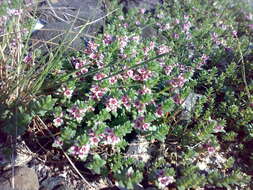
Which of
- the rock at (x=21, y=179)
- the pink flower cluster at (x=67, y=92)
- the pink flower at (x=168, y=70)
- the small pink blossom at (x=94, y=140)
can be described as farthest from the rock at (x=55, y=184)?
the pink flower at (x=168, y=70)

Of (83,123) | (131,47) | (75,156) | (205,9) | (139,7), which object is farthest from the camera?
(205,9)

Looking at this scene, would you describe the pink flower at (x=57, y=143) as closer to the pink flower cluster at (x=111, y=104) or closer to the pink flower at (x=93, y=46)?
the pink flower cluster at (x=111, y=104)

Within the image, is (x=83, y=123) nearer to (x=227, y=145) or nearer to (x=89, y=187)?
(x=89, y=187)

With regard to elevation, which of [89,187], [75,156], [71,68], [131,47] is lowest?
[89,187]

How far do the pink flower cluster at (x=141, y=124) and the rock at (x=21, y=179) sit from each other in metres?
1.23

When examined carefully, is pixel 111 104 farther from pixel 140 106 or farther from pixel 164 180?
pixel 164 180

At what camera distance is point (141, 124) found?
11.6ft

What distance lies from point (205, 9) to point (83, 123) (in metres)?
5.48

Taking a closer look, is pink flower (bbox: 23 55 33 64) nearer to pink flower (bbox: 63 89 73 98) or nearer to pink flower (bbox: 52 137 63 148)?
pink flower (bbox: 63 89 73 98)

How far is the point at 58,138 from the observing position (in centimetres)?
327

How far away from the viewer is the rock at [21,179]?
9.67 feet

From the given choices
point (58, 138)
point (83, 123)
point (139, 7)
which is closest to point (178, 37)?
point (139, 7)

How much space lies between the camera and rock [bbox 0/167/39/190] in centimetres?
295

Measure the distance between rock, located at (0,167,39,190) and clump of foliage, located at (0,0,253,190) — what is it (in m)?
0.37
